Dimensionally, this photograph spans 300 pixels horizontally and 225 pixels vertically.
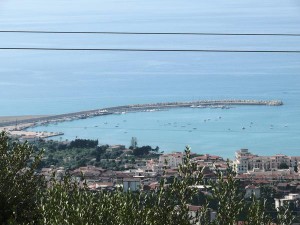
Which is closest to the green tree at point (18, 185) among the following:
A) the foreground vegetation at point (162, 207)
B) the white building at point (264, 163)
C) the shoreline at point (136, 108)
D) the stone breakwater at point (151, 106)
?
the foreground vegetation at point (162, 207)

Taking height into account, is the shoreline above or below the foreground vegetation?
above

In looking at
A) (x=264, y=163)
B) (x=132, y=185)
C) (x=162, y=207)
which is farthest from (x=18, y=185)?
(x=264, y=163)

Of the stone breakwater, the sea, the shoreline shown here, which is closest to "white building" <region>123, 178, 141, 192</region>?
the sea

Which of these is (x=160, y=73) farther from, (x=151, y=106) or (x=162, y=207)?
(x=162, y=207)

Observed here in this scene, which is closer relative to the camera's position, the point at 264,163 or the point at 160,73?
the point at 264,163

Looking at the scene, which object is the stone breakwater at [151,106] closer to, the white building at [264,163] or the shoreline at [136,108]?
the shoreline at [136,108]

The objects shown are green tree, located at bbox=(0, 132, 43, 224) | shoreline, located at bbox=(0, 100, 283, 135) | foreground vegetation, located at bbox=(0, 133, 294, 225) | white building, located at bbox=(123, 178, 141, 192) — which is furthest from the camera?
shoreline, located at bbox=(0, 100, 283, 135)

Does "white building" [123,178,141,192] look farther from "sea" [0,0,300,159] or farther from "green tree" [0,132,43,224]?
"sea" [0,0,300,159]

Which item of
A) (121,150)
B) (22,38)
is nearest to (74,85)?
(22,38)
